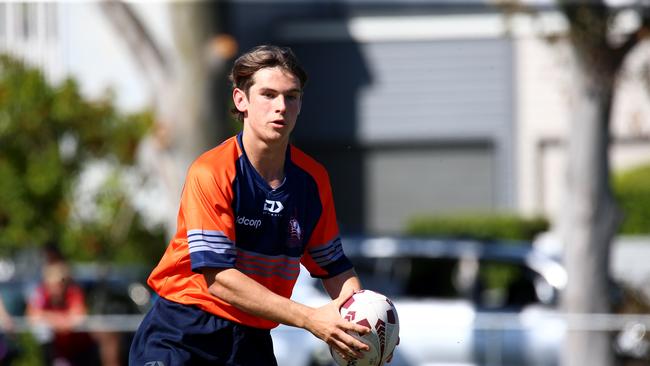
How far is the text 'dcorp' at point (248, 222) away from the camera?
5246 mm

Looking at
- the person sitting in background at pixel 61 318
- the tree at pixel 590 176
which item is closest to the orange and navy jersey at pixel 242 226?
the person sitting in background at pixel 61 318

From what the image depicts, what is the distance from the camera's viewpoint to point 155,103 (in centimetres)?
1555

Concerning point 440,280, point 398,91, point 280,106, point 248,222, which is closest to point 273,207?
point 248,222

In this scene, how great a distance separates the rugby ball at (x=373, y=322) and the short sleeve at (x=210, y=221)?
18.4 inches

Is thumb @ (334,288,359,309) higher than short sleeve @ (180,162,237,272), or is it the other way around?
short sleeve @ (180,162,237,272)

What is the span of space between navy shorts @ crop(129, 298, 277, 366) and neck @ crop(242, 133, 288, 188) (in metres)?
0.56

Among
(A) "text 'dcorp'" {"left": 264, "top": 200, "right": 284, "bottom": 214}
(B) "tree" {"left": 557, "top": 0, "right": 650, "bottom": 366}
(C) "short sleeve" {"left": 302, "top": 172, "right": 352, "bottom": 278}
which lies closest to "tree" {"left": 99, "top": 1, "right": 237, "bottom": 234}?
(B) "tree" {"left": 557, "top": 0, "right": 650, "bottom": 366}

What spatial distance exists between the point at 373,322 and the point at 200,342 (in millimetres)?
667

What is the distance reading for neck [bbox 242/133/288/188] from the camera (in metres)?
5.28

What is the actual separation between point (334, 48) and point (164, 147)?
41.5 feet

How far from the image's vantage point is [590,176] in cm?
1291

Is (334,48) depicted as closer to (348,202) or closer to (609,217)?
(348,202)

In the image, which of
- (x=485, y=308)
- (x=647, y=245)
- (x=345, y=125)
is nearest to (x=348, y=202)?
(x=345, y=125)

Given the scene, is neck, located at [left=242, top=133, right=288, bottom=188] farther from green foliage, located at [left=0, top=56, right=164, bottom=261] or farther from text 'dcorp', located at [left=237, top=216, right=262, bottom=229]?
green foliage, located at [left=0, top=56, right=164, bottom=261]
